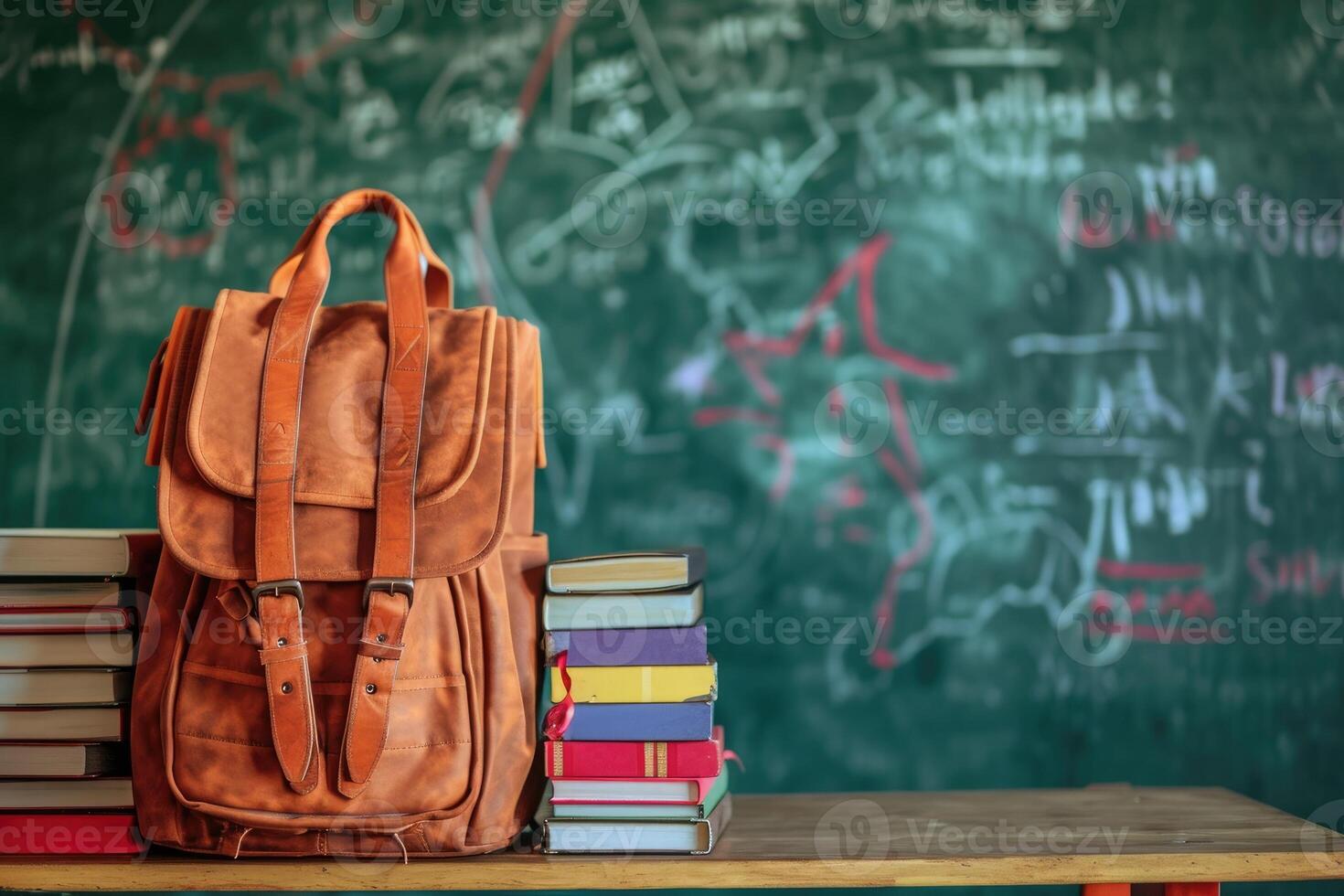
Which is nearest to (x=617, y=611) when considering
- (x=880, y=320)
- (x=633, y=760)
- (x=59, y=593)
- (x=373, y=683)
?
(x=633, y=760)

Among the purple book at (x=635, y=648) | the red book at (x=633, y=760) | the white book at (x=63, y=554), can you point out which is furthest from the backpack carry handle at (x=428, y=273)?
the red book at (x=633, y=760)

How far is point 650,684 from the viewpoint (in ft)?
3.92

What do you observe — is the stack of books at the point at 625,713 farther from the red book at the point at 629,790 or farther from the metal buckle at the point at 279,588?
the metal buckle at the point at 279,588

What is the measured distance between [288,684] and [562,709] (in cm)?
28

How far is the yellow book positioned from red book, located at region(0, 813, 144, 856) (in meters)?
0.50

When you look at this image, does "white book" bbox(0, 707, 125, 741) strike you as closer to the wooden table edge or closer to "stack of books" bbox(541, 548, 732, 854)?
the wooden table edge

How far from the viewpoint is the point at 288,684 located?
3.61ft

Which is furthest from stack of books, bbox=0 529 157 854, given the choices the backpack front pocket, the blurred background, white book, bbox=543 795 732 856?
the blurred background

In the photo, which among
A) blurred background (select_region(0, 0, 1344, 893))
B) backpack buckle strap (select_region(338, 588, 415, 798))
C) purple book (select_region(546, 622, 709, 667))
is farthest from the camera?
blurred background (select_region(0, 0, 1344, 893))

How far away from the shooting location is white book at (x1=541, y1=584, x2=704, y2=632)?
3.93 ft

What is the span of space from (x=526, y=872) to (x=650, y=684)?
23 cm

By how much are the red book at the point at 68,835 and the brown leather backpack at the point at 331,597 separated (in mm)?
56

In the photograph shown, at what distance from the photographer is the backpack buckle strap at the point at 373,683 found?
109 cm

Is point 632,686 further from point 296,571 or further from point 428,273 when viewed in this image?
point 428,273
